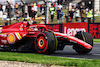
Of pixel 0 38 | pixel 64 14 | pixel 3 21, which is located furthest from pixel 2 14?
pixel 0 38

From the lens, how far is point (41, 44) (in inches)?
309

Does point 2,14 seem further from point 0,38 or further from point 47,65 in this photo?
point 47,65

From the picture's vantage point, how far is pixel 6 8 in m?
20.9

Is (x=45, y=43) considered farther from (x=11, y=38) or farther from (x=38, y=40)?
(x=11, y=38)

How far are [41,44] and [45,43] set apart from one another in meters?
0.27

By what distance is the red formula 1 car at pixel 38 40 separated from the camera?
7.64m

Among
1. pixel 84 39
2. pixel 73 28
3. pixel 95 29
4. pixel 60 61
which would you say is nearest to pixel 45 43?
pixel 84 39

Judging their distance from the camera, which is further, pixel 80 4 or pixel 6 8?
pixel 6 8

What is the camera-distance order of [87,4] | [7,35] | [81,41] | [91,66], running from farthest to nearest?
1. [87,4]
2. [7,35]
3. [81,41]
4. [91,66]

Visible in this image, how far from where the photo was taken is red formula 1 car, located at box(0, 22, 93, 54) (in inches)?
301

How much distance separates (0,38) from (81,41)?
3.09m

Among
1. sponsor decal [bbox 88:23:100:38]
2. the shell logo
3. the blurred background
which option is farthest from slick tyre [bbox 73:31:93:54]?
the blurred background

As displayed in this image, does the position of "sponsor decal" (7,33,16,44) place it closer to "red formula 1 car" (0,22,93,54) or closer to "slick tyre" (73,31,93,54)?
"red formula 1 car" (0,22,93,54)

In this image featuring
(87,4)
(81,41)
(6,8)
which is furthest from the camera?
(6,8)
